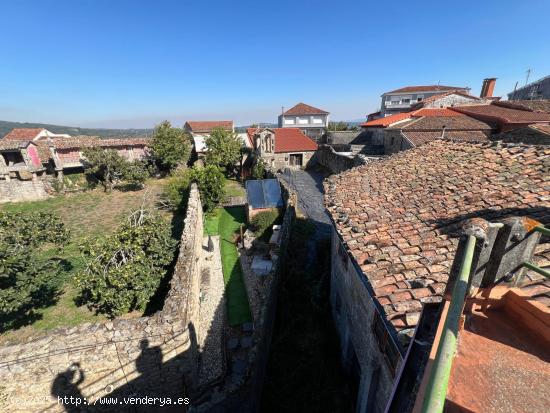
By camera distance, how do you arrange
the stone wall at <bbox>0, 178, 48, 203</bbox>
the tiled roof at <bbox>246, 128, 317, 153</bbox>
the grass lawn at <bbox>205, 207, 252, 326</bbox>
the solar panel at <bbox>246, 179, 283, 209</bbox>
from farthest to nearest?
the tiled roof at <bbox>246, 128, 317, 153</bbox>
the stone wall at <bbox>0, 178, 48, 203</bbox>
the solar panel at <bbox>246, 179, 283, 209</bbox>
the grass lawn at <bbox>205, 207, 252, 326</bbox>

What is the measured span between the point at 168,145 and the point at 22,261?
25485 millimetres

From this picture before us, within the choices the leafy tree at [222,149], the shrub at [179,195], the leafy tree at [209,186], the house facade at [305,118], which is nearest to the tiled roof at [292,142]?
the leafy tree at [222,149]

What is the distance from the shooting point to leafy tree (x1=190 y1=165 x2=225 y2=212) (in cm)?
2209

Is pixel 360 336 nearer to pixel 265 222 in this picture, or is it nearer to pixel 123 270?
Answer: pixel 123 270

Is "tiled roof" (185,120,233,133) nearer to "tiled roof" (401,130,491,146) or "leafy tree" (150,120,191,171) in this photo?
"leafy tree" (150,120,191,171)

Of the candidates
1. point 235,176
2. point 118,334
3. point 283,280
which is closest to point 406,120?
point 235,176

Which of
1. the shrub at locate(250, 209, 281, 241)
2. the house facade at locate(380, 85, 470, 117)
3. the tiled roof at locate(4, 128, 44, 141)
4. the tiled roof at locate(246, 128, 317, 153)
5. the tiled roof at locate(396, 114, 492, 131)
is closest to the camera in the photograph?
the shrub at locate(250, 209, 281, 241)

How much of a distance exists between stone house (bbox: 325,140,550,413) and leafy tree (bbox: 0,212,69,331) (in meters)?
10.4

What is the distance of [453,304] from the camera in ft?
5.49

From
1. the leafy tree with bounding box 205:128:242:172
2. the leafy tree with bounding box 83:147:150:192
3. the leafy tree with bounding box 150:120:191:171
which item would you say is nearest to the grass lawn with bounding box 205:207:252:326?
the leafy tree with bounding box 205:128:242:172

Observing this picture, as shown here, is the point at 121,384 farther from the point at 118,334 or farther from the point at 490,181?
the point at 490,181

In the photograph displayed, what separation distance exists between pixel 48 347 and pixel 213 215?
16.0m

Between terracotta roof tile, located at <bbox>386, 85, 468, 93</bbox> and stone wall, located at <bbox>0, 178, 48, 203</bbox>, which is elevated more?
terracotta roof tile, located at <bbox>386, 85, 468, 93</bbox>

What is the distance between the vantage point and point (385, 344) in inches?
217
